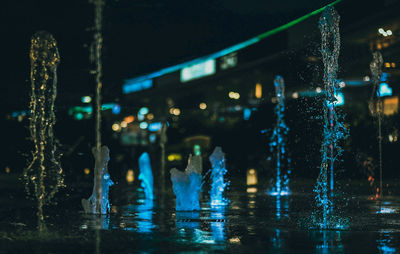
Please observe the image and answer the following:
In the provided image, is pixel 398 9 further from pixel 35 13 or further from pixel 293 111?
pixel 35 13

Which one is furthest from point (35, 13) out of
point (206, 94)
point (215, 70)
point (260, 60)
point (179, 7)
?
point (206, 94)

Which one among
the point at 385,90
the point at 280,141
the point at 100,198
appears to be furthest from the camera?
the point at 385,90

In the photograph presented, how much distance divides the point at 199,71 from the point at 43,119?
68731 millimetres

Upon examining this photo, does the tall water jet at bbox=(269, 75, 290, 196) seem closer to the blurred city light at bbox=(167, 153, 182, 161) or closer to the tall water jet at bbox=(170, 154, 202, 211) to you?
the blurred city light at bbox=(167, 153, 182, 161)

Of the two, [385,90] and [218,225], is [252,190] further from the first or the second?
[385,90]

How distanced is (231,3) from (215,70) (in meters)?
65.1

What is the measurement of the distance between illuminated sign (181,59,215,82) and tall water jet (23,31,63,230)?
52.0 meters

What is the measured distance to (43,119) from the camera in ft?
72.8

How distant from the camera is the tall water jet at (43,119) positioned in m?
14.9

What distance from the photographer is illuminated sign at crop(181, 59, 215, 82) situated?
86.7 m

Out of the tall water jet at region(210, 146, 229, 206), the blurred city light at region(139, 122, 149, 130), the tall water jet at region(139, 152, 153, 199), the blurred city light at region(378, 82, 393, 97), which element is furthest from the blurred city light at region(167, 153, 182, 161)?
the blurred city light at region(139, 122, 149, 130)

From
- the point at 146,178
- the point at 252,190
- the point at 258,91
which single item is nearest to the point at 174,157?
the point at 252,190

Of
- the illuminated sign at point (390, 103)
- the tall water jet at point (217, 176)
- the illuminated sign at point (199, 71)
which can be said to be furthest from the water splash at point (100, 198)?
the illuminated sign at point (199, 71)

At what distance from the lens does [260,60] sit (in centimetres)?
6538
